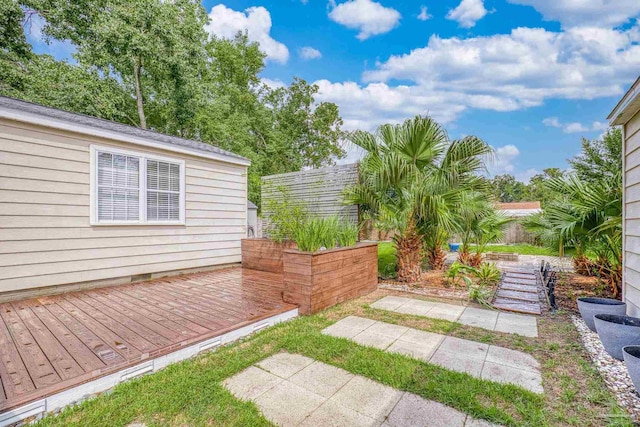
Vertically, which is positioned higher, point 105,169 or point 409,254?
point 105,169

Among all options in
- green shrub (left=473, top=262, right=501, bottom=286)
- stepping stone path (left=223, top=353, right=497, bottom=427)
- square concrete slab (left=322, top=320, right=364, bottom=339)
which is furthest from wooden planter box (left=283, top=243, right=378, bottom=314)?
green shrub (left=473, top=262, right=501, bottom=286)

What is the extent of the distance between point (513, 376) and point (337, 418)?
A: 1530mm

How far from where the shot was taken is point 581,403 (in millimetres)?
2012

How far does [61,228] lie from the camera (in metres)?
4.41

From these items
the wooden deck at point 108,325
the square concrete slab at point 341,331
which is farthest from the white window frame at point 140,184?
the square concrete slab at point 341,331

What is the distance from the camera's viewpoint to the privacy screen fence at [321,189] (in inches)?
271

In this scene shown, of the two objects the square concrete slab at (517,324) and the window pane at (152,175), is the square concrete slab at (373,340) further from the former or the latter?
the window pane at (152,175)

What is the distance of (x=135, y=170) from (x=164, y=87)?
10.3 m

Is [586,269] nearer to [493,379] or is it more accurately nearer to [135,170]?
[493,379]

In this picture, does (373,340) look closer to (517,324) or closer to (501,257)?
(517,324)

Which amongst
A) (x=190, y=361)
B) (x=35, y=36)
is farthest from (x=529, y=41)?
(x=35, y=36)

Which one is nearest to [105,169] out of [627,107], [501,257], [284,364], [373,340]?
[284,364]

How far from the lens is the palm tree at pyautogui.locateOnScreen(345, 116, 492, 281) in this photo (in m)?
5.35

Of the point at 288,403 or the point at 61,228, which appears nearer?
the point at 288,403
